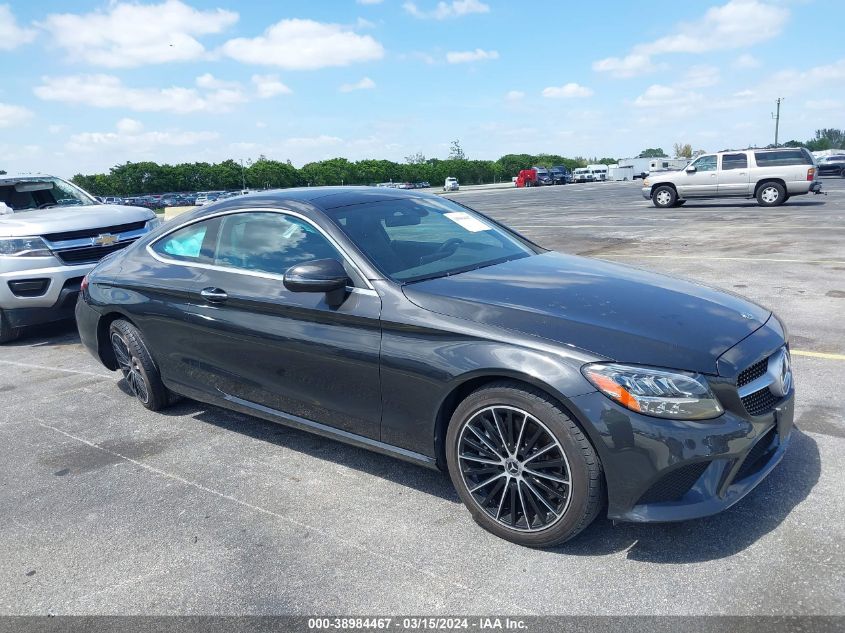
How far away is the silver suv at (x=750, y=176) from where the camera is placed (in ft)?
65.6

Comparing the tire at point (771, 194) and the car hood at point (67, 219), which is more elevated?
the car hood at point (67, 219)

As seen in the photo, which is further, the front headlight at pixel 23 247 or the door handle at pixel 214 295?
the front headlight at pixel 23 247

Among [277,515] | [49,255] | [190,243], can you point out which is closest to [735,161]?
[49,255]

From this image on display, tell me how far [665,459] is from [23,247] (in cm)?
673

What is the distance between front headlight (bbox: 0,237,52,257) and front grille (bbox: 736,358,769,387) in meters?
6.66

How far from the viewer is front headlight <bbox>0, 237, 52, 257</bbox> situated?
698 centimetres

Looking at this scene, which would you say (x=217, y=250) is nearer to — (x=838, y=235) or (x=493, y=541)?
(x=493, y=541)

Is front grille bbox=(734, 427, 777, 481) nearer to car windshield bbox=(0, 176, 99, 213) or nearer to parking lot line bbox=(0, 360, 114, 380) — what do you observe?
parking lot line bbox=(0, 360, 114, 380)

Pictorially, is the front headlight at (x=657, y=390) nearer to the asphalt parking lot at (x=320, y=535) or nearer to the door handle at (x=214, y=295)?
the asphalt parking lot at (x=320, y=535)

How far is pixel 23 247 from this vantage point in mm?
7000

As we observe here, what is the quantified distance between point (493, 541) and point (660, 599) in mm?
749

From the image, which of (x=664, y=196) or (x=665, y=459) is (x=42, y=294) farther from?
(x=664, y=196)

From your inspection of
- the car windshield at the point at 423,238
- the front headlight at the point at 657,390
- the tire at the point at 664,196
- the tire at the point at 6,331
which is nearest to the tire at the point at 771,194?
the tire at the point at 664,196

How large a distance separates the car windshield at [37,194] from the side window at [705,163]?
59.9 ft
